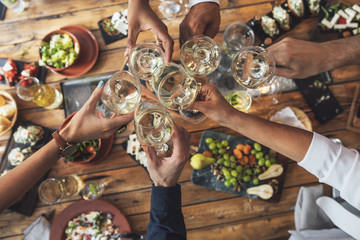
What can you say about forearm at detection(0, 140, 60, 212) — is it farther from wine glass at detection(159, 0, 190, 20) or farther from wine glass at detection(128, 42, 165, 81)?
wine glass at detection(159, 0, 190, 20)

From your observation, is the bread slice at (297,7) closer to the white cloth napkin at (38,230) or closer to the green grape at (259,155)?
the green grape at (259,155)

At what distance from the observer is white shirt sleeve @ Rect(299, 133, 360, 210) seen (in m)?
1.37

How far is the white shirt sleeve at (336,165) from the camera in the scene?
1369 millimetres

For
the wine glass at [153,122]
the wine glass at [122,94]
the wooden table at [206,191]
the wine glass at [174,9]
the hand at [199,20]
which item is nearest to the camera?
the wine glass at [153,122]

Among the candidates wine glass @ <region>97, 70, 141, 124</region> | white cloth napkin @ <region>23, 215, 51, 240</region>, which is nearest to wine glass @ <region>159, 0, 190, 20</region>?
wine glass @ <region>97, 70, 141, 124</region>

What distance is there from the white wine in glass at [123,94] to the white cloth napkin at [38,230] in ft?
4.04

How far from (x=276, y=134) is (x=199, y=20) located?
0.91 metres

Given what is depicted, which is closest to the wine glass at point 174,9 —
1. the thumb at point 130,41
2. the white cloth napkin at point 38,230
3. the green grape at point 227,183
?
the thumb at point 130,41

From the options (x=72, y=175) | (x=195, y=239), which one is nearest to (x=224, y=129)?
(x=195, y=239)

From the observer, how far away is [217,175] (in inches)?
77.8

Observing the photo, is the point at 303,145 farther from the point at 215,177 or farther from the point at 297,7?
the point at 297,7

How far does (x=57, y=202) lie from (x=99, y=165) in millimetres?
452

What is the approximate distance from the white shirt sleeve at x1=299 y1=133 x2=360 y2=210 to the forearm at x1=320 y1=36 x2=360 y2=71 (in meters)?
0.58

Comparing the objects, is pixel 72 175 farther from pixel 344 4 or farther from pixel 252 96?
pixel 344 4
